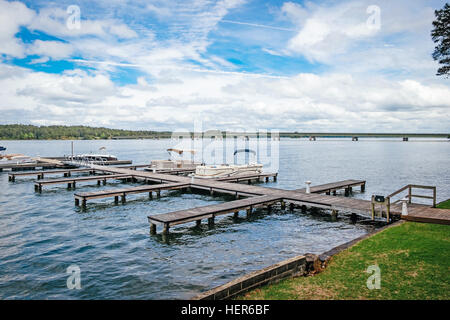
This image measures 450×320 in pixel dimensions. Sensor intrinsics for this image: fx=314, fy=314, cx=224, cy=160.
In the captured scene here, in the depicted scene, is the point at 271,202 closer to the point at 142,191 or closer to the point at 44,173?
the point at 142,191

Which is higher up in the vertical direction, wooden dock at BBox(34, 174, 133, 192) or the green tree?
the green tree

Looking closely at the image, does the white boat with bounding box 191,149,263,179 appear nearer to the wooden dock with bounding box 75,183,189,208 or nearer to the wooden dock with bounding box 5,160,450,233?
the wooden dock with bounding box 5,160,450,233

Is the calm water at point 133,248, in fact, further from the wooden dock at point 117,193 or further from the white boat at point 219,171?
the white boat at point 219,171

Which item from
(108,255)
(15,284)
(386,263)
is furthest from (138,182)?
(386,263)

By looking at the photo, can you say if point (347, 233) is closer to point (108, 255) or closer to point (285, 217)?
point (285, 217)

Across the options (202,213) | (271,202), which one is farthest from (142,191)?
(271,202)

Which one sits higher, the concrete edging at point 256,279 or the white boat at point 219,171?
the white boat at point 219,171

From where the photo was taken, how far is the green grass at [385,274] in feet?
21.7

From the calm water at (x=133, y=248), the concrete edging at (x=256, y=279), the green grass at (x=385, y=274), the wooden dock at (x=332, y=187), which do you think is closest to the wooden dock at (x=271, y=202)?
the wooden dock at (x=332, y=187)

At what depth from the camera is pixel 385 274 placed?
756 cm

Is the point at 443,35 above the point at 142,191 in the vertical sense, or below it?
above

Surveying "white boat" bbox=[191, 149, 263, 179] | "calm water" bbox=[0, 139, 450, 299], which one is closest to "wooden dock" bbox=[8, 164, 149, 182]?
"calm water" bbox=[0, 139, 450, 299]

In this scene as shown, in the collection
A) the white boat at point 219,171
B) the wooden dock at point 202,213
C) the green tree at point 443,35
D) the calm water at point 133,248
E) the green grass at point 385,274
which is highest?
the green tree at point 443,35

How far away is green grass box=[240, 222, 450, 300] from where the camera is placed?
6.61 meters
